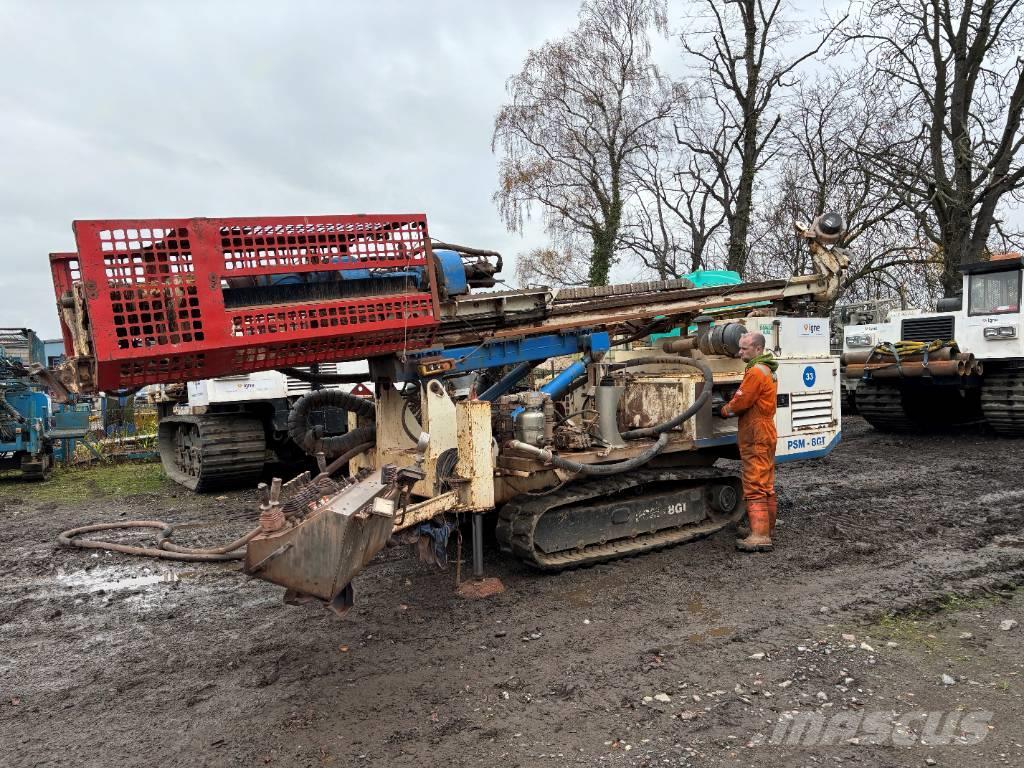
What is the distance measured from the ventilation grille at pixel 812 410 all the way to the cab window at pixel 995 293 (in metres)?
6.57

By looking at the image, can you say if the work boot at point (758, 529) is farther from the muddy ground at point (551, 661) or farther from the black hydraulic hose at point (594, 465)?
the black hydraulic hose at point (594, 465)

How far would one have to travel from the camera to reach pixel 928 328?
1225 cm

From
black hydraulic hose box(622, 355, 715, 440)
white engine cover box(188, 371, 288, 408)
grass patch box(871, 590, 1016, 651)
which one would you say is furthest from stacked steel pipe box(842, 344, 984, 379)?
white engine cover box(188, 371, 288, 408)

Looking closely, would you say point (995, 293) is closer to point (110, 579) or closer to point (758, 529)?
point (758, 529)

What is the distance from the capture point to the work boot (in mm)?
5852

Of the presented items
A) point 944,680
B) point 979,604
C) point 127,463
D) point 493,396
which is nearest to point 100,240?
point 493,396

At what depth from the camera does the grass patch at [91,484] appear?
32.7 feet

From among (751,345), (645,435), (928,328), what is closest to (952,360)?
(928,328)

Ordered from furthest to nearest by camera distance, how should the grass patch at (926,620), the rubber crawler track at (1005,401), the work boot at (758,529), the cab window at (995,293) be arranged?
the cab window at (995,293)
the rubber crawler track at (1005,401)
the work boot at (758,529)
the grass patch at (926,620)

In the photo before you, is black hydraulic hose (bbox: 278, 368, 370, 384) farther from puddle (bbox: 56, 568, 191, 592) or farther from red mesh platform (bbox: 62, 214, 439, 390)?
puddle (bbox: 56, 568, 191, 592)

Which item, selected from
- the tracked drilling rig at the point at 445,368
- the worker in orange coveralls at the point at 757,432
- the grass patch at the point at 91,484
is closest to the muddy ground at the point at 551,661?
the worker in orange coveralls at the point at 757,432

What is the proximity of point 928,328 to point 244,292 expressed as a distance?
11.4 meters

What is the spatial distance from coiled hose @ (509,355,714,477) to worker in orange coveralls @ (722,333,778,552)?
0.27m

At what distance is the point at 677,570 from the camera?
5.43 metres
